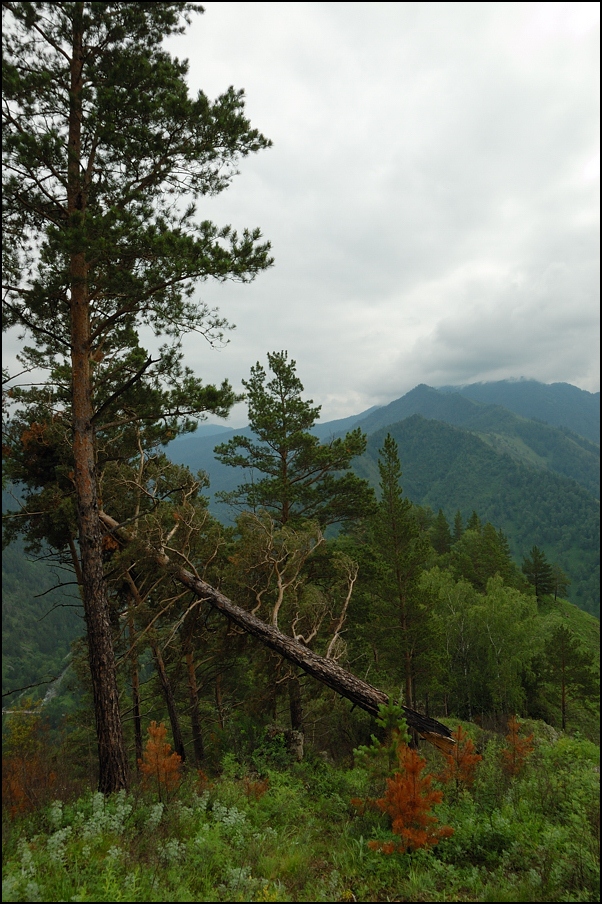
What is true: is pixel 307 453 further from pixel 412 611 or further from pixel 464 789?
pixel 464 789

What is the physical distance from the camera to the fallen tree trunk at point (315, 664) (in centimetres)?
722

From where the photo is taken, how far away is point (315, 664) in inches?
318

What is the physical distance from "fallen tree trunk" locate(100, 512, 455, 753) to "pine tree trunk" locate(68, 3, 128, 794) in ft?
2.29

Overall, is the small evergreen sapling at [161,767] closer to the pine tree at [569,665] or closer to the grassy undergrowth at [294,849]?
the grassy undergrowth at [294,849]

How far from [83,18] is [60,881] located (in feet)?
36.6

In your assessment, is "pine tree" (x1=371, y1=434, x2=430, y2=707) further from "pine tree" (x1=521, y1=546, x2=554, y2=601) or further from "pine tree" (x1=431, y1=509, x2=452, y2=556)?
"pine tree" (x1=521, y1=546, x2=554, y2=601)

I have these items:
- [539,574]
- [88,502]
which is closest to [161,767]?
[88,502]

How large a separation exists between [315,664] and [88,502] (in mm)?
5111

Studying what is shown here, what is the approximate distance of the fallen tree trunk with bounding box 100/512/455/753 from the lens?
23.7 feet

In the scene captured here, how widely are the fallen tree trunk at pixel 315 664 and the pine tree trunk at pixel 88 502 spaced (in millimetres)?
698

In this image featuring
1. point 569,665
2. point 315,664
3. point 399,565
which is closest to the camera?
point 315,664

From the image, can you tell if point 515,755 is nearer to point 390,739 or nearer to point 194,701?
point 390,739

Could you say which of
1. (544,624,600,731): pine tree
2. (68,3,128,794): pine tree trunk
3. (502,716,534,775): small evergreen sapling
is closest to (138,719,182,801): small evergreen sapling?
(68,3,128,794): pine tree trunk

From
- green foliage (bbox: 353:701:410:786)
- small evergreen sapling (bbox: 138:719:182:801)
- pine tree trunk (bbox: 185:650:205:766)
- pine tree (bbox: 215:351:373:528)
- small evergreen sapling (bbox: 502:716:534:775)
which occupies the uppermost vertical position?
pine tree (bbox: 215:351:373:528)
